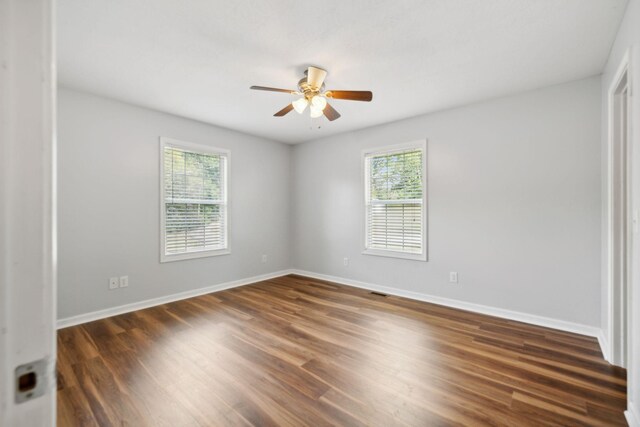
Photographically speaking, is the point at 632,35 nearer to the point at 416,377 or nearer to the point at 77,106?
the point at 416,377

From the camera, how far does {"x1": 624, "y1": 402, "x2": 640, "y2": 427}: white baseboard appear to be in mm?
1513

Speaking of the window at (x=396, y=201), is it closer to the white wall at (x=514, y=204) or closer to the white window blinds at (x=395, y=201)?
the white window blinds at (x=395, y=201)

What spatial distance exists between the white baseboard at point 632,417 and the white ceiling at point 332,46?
7.95ft

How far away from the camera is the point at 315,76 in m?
2.53

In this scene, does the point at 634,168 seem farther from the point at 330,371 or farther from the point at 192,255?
the point at 192,255

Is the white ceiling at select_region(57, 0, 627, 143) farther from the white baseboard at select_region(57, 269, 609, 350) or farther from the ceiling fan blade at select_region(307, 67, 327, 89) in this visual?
the white baseboard at select_region(57, 269, 609, 350)

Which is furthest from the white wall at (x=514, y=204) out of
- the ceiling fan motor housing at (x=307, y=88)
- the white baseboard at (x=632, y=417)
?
the ceiling fan motor housing at (x=307, y=88)

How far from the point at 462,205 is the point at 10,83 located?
379 centimetres

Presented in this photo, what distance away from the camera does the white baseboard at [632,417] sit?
1.51 metres

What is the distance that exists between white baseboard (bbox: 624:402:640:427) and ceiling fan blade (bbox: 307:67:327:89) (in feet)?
9.82

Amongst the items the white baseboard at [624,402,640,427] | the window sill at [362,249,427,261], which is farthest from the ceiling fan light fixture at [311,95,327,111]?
the white baseboard at [624,402,640,427]

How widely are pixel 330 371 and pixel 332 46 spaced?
2.50 m

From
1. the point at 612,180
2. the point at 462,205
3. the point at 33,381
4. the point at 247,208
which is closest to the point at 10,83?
the point at 33,381

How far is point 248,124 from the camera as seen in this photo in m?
4.20
